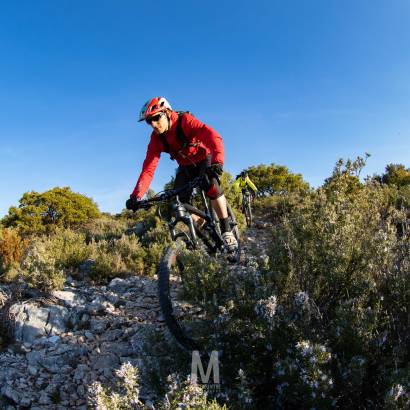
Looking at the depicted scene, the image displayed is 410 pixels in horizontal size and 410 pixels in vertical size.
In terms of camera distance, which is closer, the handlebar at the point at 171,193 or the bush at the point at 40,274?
the handlebar at the point at 171,193

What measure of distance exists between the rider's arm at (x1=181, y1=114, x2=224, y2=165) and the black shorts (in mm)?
121

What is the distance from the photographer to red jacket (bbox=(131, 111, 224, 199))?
420 cm

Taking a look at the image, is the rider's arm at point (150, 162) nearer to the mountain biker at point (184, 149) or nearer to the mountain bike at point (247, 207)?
the mountain biker at point (184, 149)

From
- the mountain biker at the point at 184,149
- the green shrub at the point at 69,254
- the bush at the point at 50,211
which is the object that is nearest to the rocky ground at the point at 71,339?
the mountain biker at the point at 184,149

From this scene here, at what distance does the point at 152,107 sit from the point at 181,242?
162cm

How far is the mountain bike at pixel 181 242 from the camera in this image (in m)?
3.46

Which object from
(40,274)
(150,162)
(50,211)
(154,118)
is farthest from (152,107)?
(50,211)

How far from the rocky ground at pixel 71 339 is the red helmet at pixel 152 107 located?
1950mm

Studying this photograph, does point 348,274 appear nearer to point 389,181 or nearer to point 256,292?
point 256,292

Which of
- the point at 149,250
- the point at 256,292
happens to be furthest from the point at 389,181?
the point at 256,292

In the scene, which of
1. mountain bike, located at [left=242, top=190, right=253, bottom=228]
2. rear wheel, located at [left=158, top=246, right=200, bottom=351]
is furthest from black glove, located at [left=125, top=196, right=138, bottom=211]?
mountain bike, located at [left=242, top=190, right=253, bottom=228]

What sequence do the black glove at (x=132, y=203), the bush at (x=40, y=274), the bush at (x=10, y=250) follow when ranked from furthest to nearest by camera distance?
1. the bush at (x=10, y=250)
2. the bush at (x=40, y=274)
3. the black glove at (x=132, y=203)

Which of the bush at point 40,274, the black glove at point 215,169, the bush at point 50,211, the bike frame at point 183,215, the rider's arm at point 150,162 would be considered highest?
the bush at point 50,211

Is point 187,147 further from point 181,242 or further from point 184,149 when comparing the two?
point 181,242
